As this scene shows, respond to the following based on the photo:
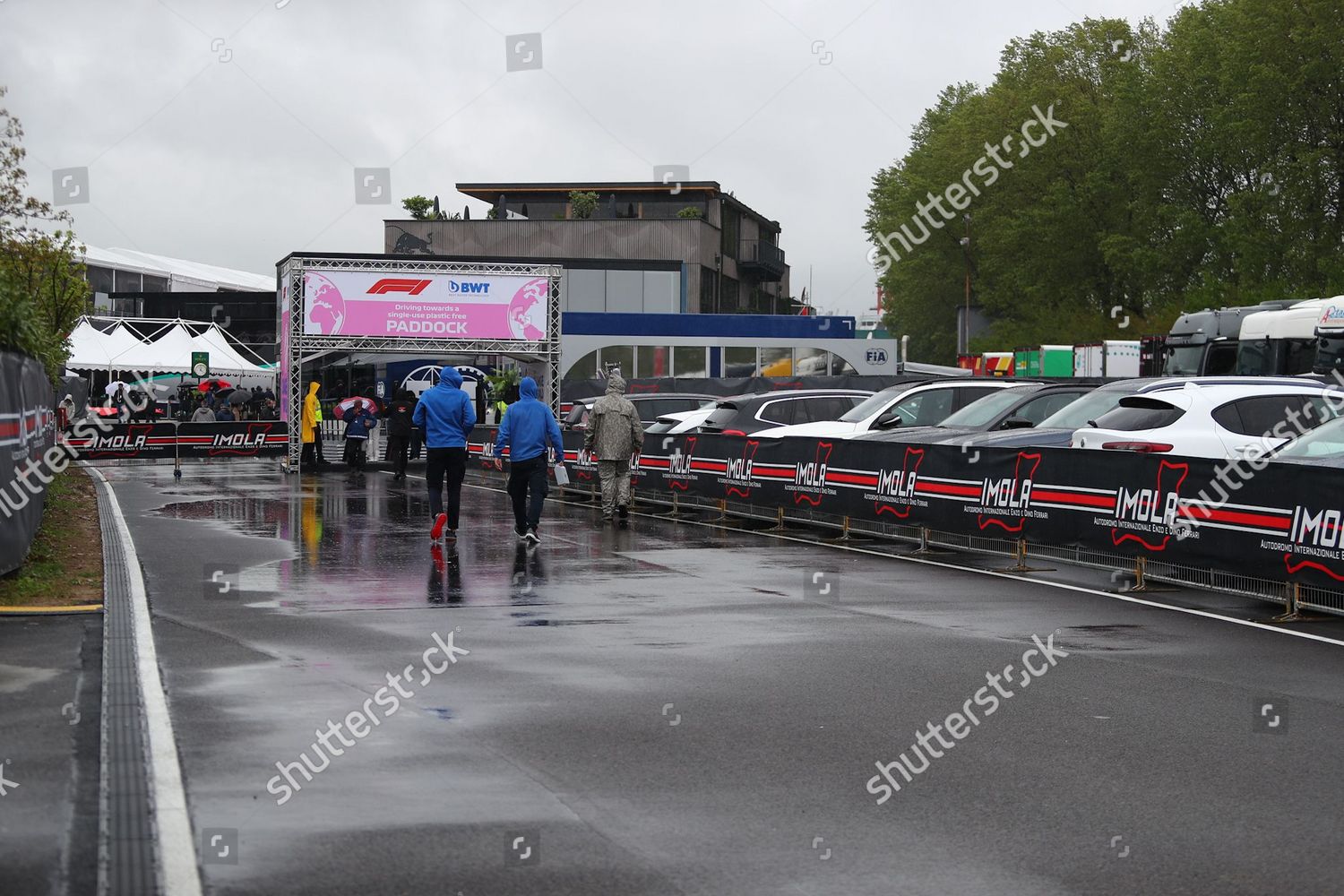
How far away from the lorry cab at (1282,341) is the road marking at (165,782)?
71.5ft

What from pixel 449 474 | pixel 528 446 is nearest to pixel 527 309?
pixel 449 474

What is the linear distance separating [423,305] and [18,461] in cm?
2284

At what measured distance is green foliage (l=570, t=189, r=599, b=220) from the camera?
283ft

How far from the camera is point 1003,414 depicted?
774 inches

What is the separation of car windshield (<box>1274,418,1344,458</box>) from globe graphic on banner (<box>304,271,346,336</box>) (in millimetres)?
24846

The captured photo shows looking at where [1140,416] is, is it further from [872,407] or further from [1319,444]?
[872,407]

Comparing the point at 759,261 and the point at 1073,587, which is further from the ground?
the point at 759,261

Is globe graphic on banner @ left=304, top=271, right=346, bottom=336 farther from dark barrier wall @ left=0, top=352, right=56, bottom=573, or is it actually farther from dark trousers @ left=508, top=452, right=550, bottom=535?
dark barrier wall @ left=0, top=352, right=56, bottom=573

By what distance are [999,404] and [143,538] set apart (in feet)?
34.1

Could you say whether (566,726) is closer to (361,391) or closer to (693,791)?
(693,791)

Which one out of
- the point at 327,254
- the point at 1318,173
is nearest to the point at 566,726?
the point at 327,254

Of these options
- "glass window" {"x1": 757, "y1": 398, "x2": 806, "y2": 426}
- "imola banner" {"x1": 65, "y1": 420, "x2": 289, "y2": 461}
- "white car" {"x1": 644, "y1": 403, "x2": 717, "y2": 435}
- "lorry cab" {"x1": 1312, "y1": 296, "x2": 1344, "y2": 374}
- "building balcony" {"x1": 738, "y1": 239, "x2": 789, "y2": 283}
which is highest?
"building balcony" {"x1": 738, "y1": 239, "x2": 789, "y2": 283}

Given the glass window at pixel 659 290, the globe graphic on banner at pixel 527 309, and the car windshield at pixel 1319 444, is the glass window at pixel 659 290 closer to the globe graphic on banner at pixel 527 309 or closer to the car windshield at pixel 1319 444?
the globe graphic on banner at pixel 527 309

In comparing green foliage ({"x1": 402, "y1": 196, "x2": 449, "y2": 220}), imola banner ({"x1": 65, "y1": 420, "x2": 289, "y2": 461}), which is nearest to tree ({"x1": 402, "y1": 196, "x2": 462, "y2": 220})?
green foliage ({"x1": 402, "y1": 196, "x2": 449, "y2": 220})
